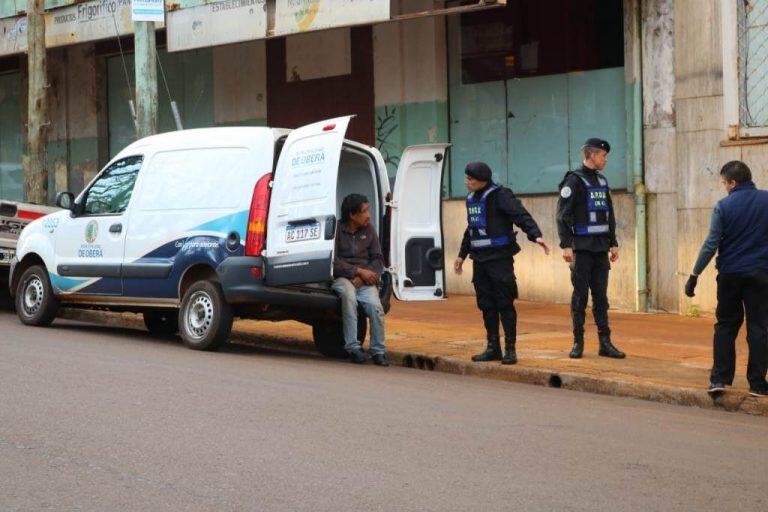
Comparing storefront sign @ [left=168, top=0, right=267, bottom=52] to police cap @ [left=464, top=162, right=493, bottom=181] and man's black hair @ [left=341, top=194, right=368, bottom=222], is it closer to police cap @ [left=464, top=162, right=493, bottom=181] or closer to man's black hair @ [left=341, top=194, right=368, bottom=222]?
man's black hair @ [left=341, top=194, right=368, bottom=222]

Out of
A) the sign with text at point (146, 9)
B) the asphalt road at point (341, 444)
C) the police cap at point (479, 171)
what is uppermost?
the sign with text at point (146, 9)

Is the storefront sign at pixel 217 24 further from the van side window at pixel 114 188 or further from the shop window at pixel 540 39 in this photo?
the van side window at pixel 114 188

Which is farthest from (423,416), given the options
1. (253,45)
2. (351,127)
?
(253,45)

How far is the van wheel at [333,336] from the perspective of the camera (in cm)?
1193

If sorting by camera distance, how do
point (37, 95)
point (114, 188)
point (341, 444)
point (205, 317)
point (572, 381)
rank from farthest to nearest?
point (37, 95)
point (114, 188)
point (205, 317)
point (572, 381)
point (341, 444)

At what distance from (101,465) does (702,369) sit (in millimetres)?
5870

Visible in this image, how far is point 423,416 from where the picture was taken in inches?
315

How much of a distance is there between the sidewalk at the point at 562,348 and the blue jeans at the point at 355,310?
450 millimetres

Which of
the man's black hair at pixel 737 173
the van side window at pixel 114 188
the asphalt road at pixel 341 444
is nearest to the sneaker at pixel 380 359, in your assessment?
the asphalt road at pixel 341 444

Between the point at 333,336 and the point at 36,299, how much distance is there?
351 centimetres

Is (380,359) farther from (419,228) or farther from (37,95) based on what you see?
(37,95)

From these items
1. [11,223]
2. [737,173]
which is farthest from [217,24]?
[737,173]

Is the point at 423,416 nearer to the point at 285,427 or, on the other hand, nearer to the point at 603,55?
the point at 285,427

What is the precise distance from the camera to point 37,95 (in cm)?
1841
